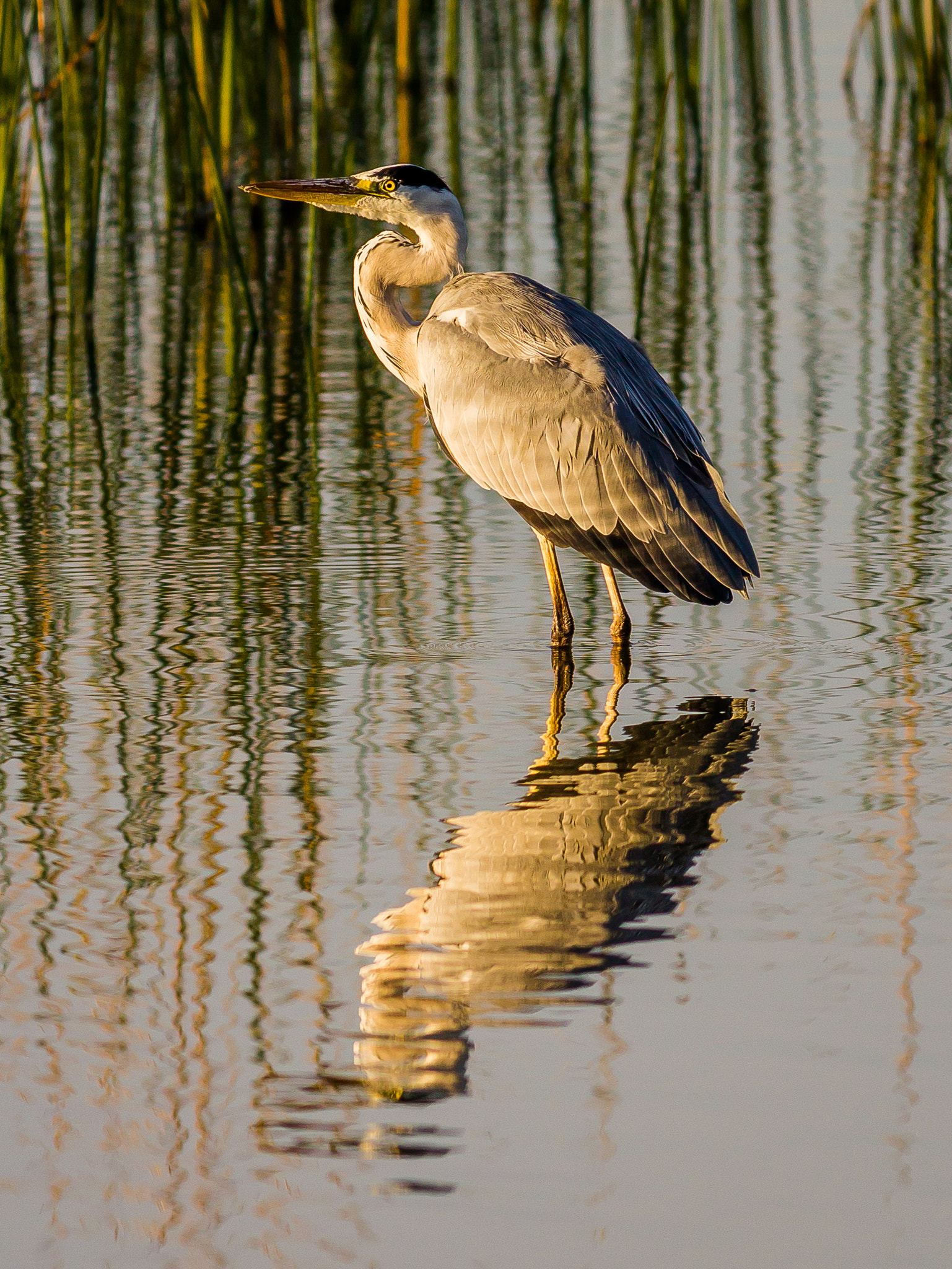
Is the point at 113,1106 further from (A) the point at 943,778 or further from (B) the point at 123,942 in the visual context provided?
(A) the point at 943,778

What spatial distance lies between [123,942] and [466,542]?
3677 mm

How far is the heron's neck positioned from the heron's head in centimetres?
5

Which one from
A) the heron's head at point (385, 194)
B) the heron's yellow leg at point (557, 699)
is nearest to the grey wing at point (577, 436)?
the heron's yellow leg at point (557, 699)

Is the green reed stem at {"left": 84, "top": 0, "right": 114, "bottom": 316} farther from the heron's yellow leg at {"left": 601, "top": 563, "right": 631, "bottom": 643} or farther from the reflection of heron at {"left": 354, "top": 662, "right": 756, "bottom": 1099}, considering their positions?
the reflection of heron at {"left": 354, "top": 662, "right": 756, "bottom": 1099}

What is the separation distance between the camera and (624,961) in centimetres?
413

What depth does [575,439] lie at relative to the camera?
652 centimetres

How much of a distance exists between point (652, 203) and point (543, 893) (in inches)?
254

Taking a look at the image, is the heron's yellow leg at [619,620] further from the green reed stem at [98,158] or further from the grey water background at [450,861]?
the green reed stem at [98,158]

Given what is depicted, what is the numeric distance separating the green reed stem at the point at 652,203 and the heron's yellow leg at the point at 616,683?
4152 millimetres

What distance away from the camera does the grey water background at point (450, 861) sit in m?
3.31

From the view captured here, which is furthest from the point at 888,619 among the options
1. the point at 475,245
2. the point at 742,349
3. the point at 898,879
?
the point at 475,245

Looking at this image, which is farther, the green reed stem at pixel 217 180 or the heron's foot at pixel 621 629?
the green reed stem at pixel 217 180

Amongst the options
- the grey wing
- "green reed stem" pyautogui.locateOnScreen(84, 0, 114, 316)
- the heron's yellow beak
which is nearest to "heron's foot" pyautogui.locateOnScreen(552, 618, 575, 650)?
the grey wing

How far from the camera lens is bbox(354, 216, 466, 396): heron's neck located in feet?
25.1
